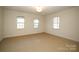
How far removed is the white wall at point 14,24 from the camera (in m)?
2.17

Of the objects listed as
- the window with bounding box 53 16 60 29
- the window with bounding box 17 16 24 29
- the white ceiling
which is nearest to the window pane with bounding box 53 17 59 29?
the window with bounding box 53 16 60 29

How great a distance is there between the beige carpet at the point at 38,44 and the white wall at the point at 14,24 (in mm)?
90

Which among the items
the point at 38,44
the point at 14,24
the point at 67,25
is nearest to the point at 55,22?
the point at 67,25

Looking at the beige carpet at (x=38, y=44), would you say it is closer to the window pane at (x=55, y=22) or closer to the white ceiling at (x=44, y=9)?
the window pane at (x=55, y=22)

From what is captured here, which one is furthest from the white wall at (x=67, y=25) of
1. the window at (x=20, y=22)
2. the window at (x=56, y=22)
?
the window at (x=20, y=22)

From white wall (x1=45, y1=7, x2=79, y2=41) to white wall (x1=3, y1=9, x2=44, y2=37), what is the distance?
5.7 inches

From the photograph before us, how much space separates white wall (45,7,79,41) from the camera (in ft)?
7.13

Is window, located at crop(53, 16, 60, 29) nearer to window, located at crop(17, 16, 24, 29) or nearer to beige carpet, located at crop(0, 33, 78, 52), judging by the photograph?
beige carpet, located at crop(0, 33, 78, 52)

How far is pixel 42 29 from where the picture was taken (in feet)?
7.16
